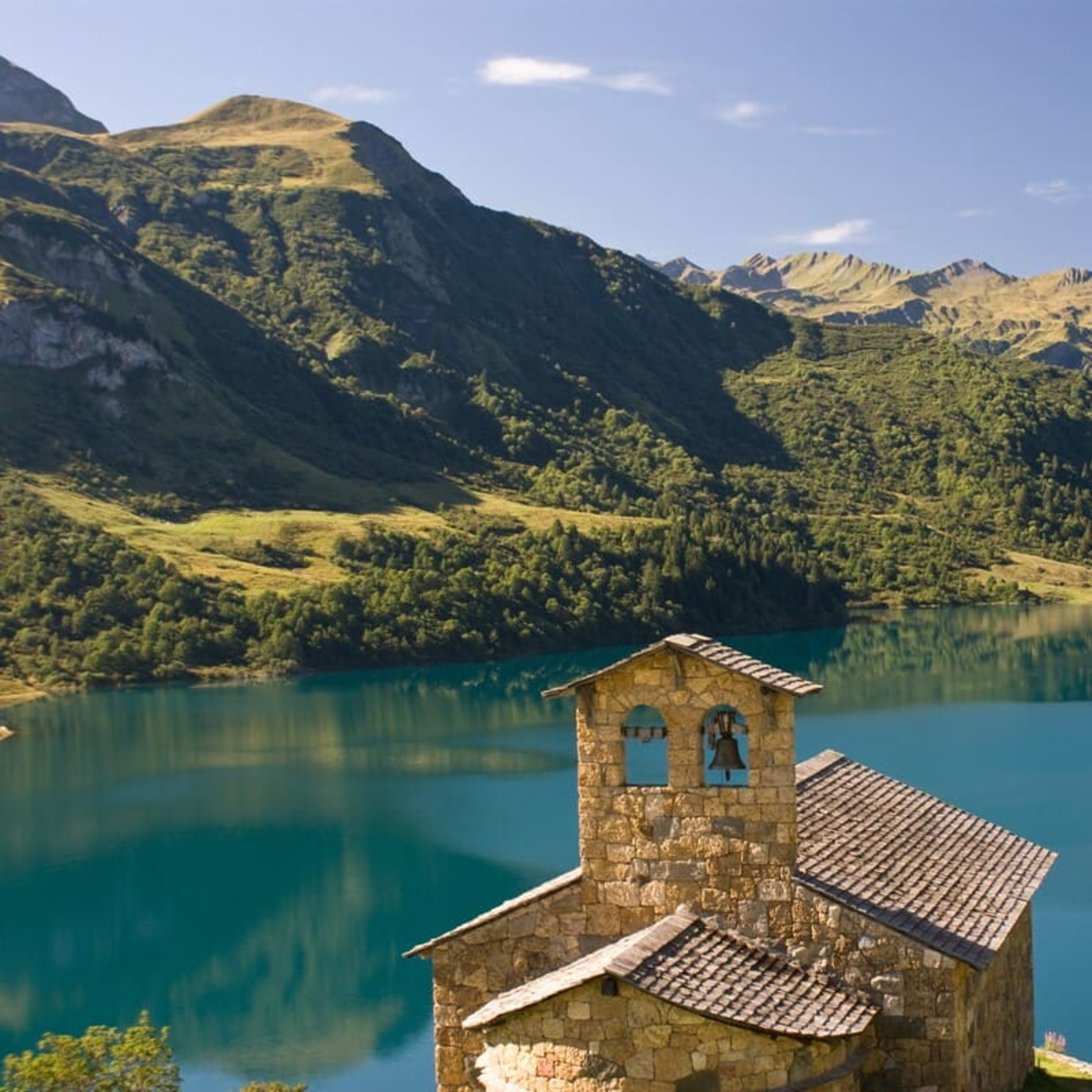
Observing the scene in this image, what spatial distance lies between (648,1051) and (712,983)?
998mm

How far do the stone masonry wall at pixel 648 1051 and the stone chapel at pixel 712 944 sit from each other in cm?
2

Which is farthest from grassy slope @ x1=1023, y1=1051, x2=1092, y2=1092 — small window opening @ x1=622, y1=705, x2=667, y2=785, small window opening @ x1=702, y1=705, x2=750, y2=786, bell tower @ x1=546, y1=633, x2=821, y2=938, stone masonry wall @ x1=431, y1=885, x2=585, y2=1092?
small window opening @ x1=622, y1=705, x2=667, y2=785

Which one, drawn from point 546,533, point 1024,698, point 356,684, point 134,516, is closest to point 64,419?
point 134,516

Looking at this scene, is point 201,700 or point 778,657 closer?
point 201,700

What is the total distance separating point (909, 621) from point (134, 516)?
7622 centimetres

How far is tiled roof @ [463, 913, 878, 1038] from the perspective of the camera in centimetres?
1673

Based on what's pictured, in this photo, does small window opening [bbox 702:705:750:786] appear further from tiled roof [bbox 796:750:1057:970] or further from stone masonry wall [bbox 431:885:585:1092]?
stone masonry wall [bbox 431:885:585:1092]

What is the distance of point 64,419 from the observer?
196 meters

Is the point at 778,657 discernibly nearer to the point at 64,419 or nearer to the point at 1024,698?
the point at 1024,698

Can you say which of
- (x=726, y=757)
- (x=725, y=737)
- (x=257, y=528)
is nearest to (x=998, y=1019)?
(x=726, y=757)

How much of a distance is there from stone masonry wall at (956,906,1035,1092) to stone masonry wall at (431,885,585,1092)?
418cm

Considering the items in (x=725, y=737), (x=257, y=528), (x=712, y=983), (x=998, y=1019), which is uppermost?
(x=725, y=737)

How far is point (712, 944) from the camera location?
1817cm

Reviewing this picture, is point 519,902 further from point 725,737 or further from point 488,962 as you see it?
point 725,737
